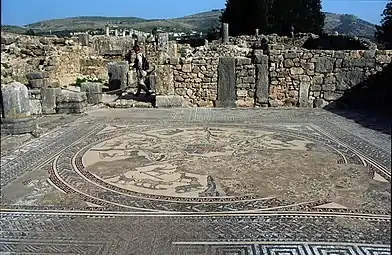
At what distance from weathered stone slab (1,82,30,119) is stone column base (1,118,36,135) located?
0.72 feet

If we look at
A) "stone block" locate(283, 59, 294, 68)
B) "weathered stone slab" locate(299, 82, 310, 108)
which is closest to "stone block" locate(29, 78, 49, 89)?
"stone block" locate(283, 59, 294, 68)

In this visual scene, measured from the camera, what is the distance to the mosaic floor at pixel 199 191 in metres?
3.43

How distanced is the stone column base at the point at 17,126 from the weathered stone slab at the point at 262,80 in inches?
219

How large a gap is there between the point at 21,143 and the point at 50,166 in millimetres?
1630

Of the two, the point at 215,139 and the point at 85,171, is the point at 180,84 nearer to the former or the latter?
the point at 215,139

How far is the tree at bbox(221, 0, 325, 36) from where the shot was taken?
27.2 meters

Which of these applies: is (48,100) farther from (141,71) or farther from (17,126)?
(141,71)

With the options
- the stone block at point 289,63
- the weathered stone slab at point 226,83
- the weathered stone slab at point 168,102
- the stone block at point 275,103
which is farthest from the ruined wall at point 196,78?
the stone block at point 289,63

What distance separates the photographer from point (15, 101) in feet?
26.9

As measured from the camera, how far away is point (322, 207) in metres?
4.12

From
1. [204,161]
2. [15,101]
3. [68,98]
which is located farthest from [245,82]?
[15,101]

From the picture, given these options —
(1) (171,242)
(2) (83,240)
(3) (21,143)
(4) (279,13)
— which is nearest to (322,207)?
(1) (171,242)

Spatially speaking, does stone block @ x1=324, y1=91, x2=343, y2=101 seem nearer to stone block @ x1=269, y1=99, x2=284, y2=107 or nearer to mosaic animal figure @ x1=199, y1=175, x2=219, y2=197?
stone block @ x1=269, y1=99, x2=284, y2=107

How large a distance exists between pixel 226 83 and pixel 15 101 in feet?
16.4
